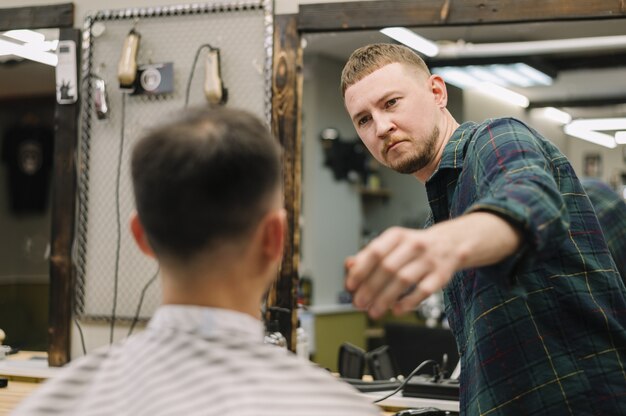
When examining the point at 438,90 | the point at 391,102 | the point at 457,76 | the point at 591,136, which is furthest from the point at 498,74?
the point at 391,102

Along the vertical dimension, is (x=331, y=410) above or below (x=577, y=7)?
below

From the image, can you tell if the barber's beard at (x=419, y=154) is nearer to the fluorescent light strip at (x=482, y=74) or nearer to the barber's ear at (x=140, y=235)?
the barber's ear at (x=140, y=235)

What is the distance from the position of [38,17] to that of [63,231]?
0.88 meters

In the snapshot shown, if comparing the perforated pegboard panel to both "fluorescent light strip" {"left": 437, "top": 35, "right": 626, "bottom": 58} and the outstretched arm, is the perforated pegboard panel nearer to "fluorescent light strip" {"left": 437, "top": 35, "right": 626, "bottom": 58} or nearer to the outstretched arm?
the outstretched arm

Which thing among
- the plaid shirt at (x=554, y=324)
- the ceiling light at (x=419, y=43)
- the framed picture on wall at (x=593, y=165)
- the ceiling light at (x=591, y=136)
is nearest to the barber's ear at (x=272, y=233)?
the plaid shirt at (x=554, y=324)

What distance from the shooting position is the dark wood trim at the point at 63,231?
10.1 feet

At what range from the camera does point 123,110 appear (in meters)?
3.08

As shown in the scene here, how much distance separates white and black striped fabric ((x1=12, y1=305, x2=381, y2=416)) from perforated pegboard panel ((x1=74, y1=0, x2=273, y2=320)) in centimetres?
194

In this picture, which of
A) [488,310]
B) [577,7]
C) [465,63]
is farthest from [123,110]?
[465,63]

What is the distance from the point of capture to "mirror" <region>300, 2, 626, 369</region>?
680 cm

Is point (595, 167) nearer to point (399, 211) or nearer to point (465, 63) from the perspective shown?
point (399, 211)

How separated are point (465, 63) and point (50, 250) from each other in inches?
177

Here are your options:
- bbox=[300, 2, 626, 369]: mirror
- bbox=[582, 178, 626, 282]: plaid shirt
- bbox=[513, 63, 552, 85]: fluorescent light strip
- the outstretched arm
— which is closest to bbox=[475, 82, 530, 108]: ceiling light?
bbox=[300, 2, 626, 369]: mirror

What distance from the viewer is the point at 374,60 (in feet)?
6.39
